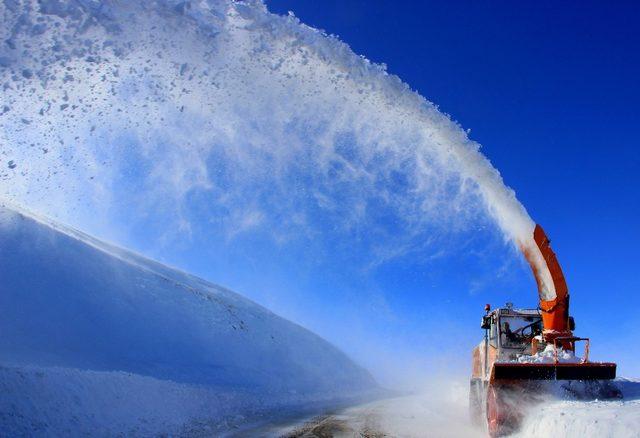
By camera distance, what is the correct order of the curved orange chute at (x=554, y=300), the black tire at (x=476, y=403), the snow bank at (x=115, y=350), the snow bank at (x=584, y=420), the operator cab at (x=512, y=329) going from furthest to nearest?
the black tire at (x=476, y=403), the operator cab at (x=512, y=329), the curved orange chute at (x=554, y=300), the snow bank at (x=115, y=350), the snow bank at (x=584, y=420)

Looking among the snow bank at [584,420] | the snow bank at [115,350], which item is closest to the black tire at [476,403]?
the snow bank at [584,420]

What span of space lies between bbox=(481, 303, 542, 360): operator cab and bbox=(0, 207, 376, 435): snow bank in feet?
25.7

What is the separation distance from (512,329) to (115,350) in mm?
16545

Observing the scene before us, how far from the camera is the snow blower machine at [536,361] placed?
9320 millimetres

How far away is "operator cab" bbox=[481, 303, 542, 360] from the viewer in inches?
484

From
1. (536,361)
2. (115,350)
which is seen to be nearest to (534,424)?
(536,361)

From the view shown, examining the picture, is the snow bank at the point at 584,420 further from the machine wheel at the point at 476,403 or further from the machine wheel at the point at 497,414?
the machine wheel at the point at 476,403

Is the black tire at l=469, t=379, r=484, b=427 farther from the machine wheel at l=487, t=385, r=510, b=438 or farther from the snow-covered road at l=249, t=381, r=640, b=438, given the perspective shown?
the machine wheel at l=487, t=385, r=510, b=438

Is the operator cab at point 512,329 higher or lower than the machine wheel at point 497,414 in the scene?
higher

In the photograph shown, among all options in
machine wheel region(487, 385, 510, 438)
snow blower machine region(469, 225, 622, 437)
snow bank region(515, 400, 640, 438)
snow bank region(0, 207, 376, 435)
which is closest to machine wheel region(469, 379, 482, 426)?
snow blower machine region(469, 225, 622, 437)

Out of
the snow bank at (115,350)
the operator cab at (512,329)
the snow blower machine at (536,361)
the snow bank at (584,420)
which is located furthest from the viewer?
the operator cab at (512,329)

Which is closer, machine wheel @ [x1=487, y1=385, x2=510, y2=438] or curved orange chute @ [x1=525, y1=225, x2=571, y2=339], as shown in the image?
machine wheel @ [x1=487, y1=385, x2=510, y2=438]

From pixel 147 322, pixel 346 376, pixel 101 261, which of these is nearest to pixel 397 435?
pixel 147 322

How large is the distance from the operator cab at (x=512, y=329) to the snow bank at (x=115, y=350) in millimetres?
7828
